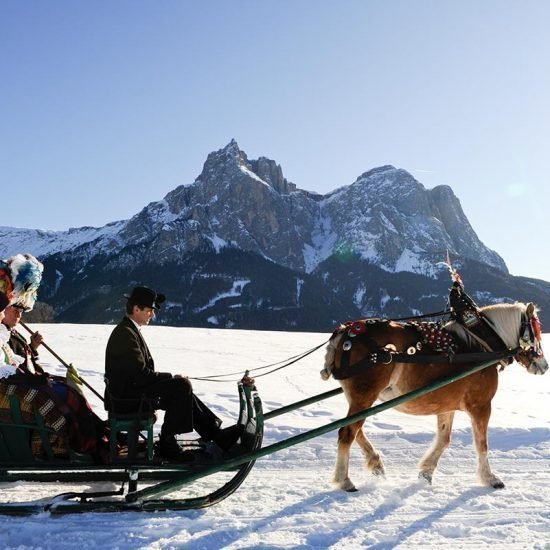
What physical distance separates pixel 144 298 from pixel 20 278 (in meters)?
1.04

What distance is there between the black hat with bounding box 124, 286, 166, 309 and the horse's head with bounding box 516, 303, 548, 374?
11.9 feet

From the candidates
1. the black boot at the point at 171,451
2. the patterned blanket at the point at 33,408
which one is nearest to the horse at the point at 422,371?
the black boot at the point at 171,451

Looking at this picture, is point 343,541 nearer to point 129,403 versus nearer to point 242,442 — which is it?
point 242,442

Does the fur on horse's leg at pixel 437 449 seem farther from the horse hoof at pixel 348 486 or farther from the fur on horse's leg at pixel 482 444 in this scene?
the horse hoof at pixel 348 486

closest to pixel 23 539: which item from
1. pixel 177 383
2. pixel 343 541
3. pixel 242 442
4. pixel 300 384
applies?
pixel 177 383

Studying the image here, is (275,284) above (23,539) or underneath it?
above

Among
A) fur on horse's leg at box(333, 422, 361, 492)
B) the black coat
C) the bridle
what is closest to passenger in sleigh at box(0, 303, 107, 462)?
the black coat

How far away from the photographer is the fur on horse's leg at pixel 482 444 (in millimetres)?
4969

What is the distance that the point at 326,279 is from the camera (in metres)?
191

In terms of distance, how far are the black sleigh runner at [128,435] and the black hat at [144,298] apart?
0.85 metres

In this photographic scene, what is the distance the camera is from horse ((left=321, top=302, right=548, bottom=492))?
197 inches

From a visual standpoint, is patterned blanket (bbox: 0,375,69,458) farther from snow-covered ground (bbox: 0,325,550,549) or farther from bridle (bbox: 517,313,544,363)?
bridle (bbox: 517,313,544,363)

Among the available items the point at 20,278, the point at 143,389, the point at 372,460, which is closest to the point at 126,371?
the point at 143,389

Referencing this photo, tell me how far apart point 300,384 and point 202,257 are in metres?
170
